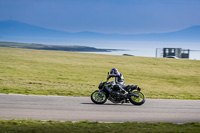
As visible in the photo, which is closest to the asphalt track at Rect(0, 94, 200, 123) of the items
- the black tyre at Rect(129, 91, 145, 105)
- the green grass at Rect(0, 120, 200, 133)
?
the black tyre at Rect(129, 91, 145, 105)

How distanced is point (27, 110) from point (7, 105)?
154cm

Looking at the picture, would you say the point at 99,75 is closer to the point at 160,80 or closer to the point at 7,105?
the point at 160,80

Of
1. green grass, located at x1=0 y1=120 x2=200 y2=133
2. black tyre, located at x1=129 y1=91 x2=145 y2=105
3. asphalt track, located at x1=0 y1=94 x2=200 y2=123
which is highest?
black tyre, located at x1=129 y1=91 x2=145 y2=105

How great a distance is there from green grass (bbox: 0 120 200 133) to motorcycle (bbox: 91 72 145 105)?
Result: 4598mm

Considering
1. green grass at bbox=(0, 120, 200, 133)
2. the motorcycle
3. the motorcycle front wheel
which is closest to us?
green grass at bbox=(0, 120, 200, 133)

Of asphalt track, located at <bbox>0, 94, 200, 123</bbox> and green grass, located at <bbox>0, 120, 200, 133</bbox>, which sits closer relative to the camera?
green grass, located at <bbox>0, 120, 200, 133</bbox>

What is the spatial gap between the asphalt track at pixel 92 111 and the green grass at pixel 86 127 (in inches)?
47.5

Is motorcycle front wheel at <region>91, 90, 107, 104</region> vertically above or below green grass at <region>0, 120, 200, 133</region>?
above

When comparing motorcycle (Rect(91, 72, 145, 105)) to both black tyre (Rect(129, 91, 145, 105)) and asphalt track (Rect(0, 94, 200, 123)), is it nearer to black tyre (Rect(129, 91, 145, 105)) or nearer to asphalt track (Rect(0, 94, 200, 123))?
black tyre (Rect(129, 91, 145, 105))

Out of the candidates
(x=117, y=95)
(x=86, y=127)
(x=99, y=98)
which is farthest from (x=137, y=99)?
(x=86, y=127)

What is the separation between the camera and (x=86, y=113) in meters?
12.3

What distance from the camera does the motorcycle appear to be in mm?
14750

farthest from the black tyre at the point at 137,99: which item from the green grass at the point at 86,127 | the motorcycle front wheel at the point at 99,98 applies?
the green grass at the point at 86,127

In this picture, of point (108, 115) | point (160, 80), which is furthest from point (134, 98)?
point (160, 80)
